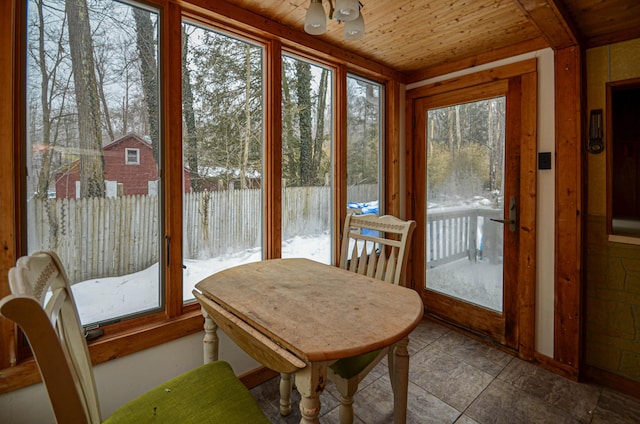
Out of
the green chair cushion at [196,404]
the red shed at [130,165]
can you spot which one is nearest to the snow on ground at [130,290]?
the red shed at [130,165]

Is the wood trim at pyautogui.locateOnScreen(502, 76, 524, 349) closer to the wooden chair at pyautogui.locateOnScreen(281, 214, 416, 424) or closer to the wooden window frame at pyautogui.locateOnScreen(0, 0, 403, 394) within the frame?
the wooden window frame at pyautogui.locateOnScreen(0, 0, 403, 394)

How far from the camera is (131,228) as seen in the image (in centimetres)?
167

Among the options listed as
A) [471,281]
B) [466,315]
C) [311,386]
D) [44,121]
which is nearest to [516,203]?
[471,281]

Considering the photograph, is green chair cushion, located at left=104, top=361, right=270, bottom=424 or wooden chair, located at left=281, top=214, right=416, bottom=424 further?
wooden chair, located at left=281, top=214, right=416, bottom=424

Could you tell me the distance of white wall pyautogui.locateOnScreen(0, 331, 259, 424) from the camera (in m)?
1.32

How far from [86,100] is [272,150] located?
105cm

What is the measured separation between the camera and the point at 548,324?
2238 mm

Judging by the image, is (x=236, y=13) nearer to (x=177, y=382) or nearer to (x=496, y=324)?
(x=177, y=382)

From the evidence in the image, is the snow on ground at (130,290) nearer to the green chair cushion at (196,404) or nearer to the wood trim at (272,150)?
the wood trim at (272,150)

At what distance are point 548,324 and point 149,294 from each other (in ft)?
8.75

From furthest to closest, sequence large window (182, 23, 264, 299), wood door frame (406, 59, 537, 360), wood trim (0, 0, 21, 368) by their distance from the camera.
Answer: wood door frame (406, 59, 537, 360) < large window (182, 23, 264, 299) < wood trim (0, 0, 21, 368)

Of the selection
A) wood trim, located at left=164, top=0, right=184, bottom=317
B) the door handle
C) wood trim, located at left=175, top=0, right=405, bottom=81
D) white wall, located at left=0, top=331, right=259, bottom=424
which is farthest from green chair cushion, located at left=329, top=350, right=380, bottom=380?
wood trim, located at left=175, top=0, right=405, bottom=81

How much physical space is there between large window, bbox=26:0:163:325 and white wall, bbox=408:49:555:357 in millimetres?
2548

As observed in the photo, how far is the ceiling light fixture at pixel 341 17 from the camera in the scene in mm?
1298
